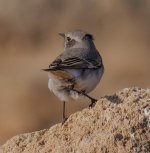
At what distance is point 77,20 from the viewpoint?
34.0m

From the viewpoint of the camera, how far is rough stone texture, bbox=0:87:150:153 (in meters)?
8.52

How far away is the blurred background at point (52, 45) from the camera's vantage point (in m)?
21.5

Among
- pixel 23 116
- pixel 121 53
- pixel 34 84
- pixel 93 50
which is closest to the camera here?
pixel 93 50

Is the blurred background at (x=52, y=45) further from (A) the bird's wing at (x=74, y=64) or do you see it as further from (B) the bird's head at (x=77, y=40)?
(A) the bird's wing at (x=74, y=64)

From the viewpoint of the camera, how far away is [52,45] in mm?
32344

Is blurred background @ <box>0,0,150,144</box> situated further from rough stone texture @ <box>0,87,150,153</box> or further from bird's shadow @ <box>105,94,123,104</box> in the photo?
bird's shadow @ <box>105,94,123,104</box>

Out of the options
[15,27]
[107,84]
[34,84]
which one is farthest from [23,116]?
[15,27]

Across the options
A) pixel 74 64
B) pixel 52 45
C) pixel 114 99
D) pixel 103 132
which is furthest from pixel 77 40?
pixel 52 45

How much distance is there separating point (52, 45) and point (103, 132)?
933 inches

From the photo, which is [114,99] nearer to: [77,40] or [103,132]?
[103,132]

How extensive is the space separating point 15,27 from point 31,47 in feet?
6.87

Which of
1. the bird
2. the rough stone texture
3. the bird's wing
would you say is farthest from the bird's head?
the rough stone texture

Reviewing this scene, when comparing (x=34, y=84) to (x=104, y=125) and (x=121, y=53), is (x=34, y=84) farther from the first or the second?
(x=104, y=125)

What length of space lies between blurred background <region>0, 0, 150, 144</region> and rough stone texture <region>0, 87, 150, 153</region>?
35.9 ft
